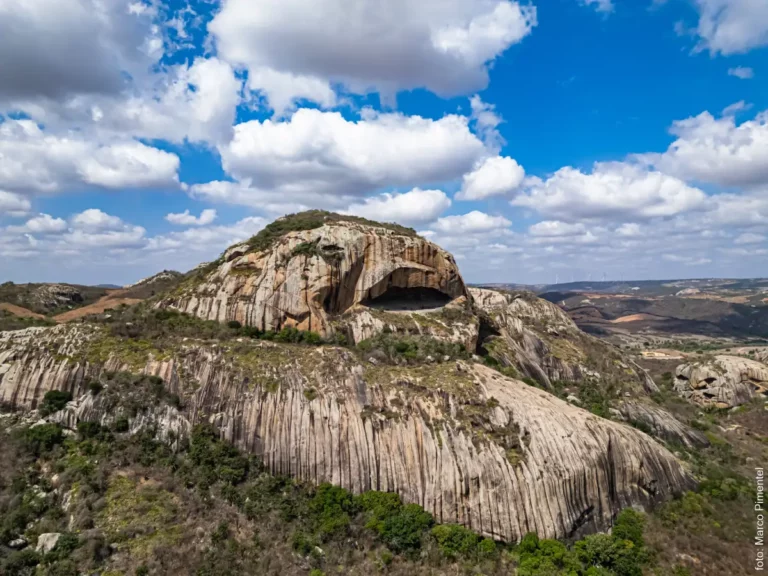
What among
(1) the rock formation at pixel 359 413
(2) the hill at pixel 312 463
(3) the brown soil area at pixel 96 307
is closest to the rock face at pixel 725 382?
(2) the hill at pixel 312 463

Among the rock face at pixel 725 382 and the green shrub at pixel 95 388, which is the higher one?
the green shrub at pixel 95 388

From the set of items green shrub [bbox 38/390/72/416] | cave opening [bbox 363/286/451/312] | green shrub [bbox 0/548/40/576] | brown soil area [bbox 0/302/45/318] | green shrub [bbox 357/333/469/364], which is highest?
cave opening [bbox 363/286/451/312]

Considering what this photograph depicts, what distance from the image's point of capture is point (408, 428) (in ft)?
107

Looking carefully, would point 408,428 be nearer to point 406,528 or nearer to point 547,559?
point 406,528

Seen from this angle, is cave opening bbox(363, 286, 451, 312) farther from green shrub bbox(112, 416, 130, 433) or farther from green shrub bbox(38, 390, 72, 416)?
green shrub bbox(38, 390, 72, 416)

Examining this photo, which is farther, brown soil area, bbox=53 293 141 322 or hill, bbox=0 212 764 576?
brown soil area, bbox=53 293 141 322

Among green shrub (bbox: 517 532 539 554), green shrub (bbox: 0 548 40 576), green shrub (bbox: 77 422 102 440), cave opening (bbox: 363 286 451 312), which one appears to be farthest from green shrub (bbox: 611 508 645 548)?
green shrub (bbox: 77 422 102 440)

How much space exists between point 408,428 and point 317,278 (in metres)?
20.8

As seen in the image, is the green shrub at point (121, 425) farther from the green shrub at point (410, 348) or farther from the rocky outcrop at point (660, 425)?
the rocky outcrop at point (660, 425)

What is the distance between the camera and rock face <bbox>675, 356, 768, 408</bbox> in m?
69.7

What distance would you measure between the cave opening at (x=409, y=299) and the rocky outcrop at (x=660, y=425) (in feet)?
85.3

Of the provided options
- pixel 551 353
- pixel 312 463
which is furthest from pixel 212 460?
pixel 551 353

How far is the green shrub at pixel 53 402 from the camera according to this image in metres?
34.2

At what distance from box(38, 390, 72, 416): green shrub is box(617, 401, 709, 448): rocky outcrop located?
57.6m
